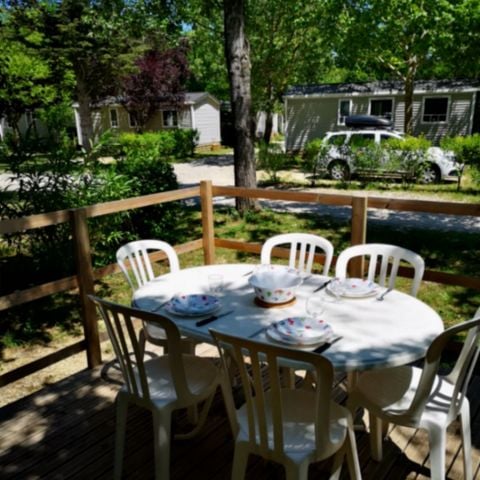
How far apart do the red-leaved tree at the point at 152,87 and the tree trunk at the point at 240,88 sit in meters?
14.8

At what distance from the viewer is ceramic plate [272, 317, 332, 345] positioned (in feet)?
6.10

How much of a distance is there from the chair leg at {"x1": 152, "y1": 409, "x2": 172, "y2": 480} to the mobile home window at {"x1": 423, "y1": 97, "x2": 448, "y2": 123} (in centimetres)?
1771

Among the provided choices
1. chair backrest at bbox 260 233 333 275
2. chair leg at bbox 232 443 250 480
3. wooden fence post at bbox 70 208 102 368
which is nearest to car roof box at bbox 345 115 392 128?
chair backrest at bbox 260 233 333 275

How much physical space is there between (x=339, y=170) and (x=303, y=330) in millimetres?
10666

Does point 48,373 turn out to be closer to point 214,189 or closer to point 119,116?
point 214,189

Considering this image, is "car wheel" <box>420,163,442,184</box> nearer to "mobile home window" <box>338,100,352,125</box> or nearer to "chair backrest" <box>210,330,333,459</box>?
"mobile home window" <box>338,100,352,125</box>

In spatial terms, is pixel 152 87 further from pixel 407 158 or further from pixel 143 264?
pixel 143 264

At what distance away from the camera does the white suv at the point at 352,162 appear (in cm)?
1133

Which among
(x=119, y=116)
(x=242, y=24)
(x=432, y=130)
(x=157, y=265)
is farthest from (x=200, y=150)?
(x=157, y=265)

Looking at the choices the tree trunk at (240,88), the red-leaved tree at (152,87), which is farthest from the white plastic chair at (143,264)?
the red-leaved tree at (152,87)

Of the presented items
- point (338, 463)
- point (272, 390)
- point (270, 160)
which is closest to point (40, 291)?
point (272, 390)

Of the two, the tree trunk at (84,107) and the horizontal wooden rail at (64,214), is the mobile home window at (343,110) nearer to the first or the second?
the tree trunk at (84,107)

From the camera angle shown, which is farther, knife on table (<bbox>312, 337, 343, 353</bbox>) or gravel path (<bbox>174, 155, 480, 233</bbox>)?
gravel path (<bbox>174, 155, 480, 233</bbox>)

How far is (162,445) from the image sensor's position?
77.5 inches
